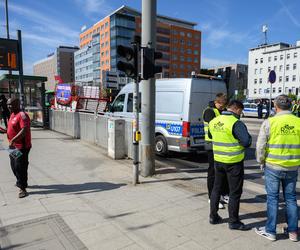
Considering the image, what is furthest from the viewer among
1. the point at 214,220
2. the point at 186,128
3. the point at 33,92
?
the point at 33,92

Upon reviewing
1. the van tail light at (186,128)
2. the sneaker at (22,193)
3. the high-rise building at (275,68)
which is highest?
the high-rise building at (275,68)

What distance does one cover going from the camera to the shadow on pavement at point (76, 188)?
5359mm

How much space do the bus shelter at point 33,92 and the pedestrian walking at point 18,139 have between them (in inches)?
429

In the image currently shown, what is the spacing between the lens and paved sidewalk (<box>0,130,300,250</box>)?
346cm

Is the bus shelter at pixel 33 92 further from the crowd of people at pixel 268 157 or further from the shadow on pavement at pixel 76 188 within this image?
the crowd of people at pixel 268 157

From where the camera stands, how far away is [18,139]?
4.95 m

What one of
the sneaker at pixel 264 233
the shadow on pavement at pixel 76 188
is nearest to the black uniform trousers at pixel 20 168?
the shadow on pavement at pixel 76 188

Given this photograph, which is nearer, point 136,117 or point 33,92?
point 136,117

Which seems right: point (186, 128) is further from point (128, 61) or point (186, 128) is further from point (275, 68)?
point (275, 68)

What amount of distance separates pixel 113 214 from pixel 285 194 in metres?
2.48

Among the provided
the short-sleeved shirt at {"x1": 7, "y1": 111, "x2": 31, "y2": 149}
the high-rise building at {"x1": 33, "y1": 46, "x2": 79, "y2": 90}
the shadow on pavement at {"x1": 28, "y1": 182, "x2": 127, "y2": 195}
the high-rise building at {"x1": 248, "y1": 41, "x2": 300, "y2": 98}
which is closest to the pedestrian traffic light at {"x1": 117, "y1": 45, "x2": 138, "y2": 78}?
the short-sleeved shirt at {"x1": 7, "y1": 111, "x2": 31, "y2": 149}

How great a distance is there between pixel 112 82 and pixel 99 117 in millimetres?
5341

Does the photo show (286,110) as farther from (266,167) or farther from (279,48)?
(279,48)

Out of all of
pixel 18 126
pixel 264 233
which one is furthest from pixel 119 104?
pixel 264 233
